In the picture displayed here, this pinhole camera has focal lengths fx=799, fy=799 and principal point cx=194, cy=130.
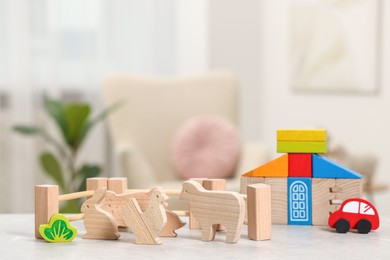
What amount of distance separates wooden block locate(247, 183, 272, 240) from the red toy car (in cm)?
16

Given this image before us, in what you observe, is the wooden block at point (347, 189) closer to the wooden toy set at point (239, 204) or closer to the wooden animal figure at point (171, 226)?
the wooden toy set at point (239, 204)

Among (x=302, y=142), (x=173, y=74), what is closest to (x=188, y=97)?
(x=173, y=74)

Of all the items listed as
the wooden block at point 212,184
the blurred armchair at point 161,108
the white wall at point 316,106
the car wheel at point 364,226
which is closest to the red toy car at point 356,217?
the car wheel at point 364,226

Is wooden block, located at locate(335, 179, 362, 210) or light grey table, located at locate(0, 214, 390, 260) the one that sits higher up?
wooden block, located at locate(335, 179, 362, 210)

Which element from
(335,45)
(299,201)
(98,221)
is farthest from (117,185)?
(335,45)

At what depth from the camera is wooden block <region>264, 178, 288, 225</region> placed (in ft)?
5.18

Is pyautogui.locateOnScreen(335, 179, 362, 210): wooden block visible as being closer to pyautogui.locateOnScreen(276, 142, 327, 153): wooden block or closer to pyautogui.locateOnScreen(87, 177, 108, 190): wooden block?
pyautogui.locateOnScreen(276, 142, 327, 153): wooden block

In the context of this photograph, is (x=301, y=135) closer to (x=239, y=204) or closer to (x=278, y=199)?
(x=278, y=199)

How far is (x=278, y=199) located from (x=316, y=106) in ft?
10.3

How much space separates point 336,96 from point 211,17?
2.94 ft

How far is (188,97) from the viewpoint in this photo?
14.3 feet

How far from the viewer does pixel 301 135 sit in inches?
61.8

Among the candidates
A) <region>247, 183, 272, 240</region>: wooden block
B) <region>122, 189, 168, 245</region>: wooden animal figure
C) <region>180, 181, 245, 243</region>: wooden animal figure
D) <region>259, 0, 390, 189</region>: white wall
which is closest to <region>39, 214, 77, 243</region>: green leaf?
<region>122, 189, 168, 245</region>: wooden animal figure

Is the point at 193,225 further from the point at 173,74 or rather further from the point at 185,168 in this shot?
the point at 173,74
